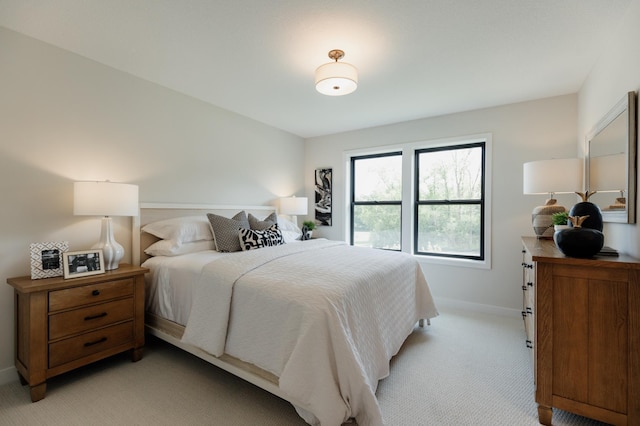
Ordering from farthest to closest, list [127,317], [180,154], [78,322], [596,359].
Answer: [180,154], [127,317], [78,322], [596,359]

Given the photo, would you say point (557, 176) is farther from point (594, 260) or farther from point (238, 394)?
point (238, 394)

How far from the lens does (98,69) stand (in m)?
2.41

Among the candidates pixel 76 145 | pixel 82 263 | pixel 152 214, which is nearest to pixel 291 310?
pixel 82 263

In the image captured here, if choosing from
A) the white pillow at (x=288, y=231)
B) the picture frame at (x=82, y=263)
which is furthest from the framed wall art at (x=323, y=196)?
the picture frame at (x=82, y=263)

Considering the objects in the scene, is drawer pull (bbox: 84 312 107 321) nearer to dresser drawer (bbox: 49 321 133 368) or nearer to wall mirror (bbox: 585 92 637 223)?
dresser drawer (bbox: 49 321 133 368)

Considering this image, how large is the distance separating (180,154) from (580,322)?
347 cm

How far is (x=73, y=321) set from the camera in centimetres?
192

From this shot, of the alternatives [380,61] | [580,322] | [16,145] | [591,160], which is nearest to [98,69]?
[16,145]

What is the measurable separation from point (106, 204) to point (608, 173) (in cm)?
361

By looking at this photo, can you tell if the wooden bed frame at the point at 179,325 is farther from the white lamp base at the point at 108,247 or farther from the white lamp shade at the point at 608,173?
the white lamp shade at the point at 608,173

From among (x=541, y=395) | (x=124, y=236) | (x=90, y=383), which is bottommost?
(x=90, y=383)

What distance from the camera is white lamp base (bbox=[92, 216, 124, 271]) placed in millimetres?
2197

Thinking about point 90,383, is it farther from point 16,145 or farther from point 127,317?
point 16,145

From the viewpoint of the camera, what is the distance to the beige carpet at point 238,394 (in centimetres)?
163
